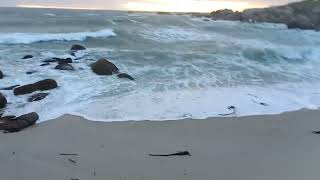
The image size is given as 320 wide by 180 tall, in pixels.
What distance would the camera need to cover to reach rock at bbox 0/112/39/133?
323 inches

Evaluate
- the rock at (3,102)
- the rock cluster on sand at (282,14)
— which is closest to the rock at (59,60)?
the rock at (3,102)

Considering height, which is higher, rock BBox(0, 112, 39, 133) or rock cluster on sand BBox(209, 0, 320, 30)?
rock BBox(0, 112, 39, 133)

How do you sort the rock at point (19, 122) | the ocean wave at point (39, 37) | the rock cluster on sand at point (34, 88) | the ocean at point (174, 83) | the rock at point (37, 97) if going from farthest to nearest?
the ocean wave at point (39, 37)
the rock at point (37, 97)
the ocean at point (174, 83)
the rock cluster on sand at point (34, 88)
the rock at point (19, 122)

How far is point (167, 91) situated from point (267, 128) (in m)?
3.34

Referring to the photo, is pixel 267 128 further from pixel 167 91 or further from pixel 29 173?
pixel 29 173

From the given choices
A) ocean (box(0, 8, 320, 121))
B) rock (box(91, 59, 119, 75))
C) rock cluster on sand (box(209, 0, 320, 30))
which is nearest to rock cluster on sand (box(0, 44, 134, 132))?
rock (box(91, 59, 119, 75))

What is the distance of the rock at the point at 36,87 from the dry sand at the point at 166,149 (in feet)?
6.80

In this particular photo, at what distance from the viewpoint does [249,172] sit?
6.62 m

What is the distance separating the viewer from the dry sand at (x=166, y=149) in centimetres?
645

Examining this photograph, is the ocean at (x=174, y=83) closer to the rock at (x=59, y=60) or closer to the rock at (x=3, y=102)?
the rock at (x=3, y=102)

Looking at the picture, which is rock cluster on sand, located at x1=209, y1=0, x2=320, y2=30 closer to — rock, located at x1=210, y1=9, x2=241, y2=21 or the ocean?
rock, located at x1=210, y1=9, x2=241, y2=21

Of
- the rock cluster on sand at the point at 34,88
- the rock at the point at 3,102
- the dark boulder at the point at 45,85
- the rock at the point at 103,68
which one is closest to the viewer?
the rock cluster on sand at the point at 34,88

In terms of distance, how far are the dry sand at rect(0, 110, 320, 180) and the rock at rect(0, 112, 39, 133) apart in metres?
0.21

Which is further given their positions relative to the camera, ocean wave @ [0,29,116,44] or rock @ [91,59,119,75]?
ocean wave @ [0,29,116,44]
